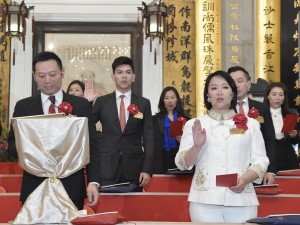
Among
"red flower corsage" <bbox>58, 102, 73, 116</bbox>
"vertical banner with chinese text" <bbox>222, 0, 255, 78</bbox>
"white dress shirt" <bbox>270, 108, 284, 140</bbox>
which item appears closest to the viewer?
"red flower corsage" <bbox>58, 102, 73, 116</bbox>

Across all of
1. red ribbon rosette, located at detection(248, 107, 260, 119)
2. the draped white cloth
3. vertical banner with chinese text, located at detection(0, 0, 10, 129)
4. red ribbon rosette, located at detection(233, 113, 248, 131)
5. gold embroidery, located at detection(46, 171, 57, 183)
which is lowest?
gold embroidery, located at detection(46, 171, 57, 183)

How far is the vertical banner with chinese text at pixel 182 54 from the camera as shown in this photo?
7.16 m

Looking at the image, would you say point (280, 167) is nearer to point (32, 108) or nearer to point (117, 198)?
point (117, 198)

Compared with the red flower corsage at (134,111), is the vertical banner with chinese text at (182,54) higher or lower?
higher

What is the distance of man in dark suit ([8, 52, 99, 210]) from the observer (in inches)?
98.7

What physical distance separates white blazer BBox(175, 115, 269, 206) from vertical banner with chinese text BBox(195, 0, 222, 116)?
4.33 metres

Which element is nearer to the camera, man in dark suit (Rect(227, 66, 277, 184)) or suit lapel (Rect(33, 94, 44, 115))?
suit lapel (Rect(33, 94, 44, 115))

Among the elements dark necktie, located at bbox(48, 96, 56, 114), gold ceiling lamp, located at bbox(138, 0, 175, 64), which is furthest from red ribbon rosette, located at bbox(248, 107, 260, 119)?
gold ceiling lamp, located at bbox(138, 0, 175, 64)

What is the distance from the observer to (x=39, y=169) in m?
2.29

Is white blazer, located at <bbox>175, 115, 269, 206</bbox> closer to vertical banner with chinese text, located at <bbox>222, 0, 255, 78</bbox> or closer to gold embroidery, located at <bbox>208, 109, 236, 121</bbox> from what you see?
gold embroidery, located at <bbox>208, 109, 236, 121</bbox>

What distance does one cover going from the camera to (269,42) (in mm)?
6887

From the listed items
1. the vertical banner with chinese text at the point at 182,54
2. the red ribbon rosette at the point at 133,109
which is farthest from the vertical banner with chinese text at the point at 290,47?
the red ribbon rosette at the point at 133,109

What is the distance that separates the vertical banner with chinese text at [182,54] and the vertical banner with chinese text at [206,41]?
8.0 inches

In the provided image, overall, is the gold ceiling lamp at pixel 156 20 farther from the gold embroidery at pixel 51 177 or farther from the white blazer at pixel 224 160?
the gold embroidery at pixel 51 177
